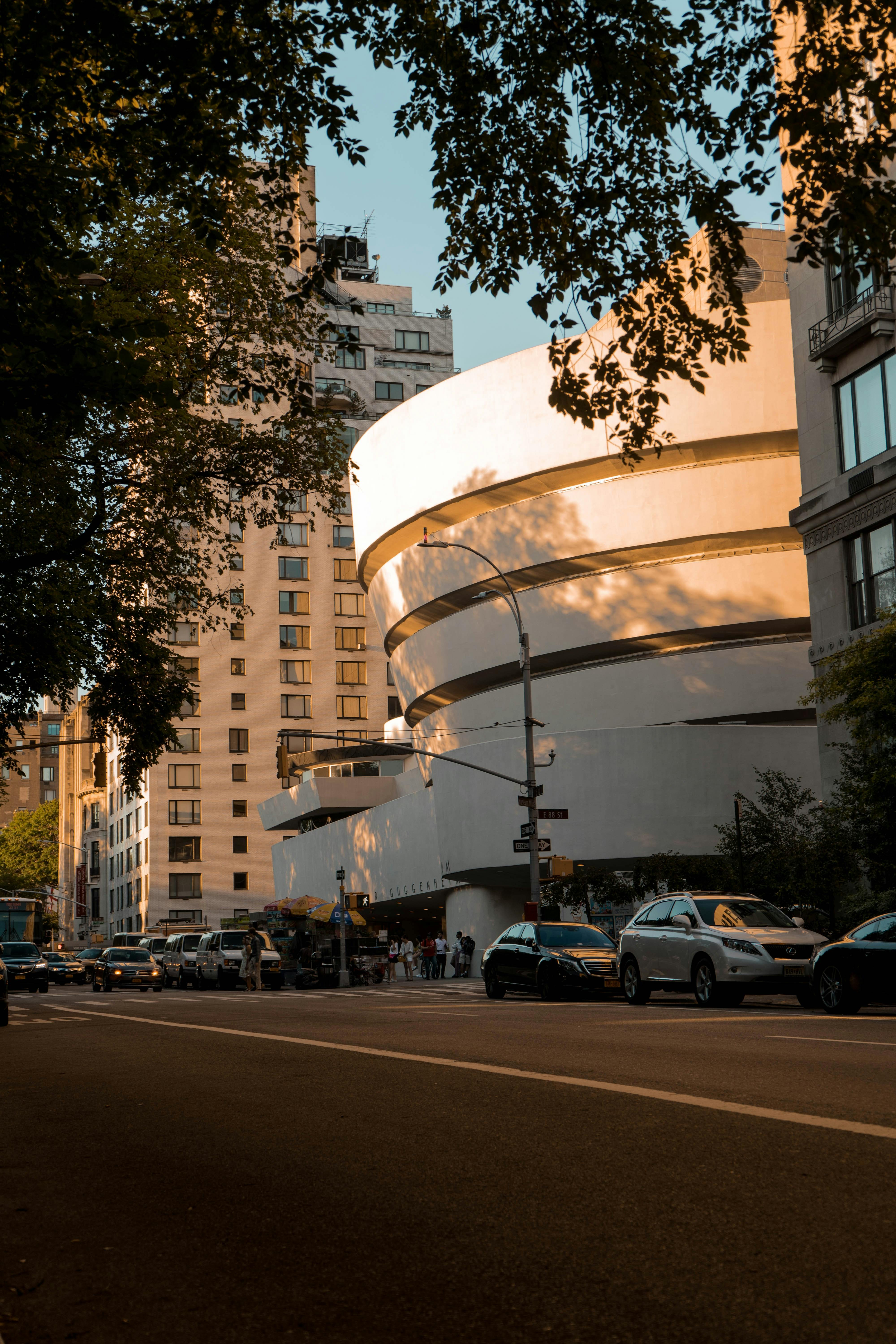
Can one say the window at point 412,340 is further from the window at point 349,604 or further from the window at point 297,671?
the window at point 297,671

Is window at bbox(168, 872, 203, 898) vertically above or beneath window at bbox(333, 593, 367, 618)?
beneath

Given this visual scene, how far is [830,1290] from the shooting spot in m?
3.97

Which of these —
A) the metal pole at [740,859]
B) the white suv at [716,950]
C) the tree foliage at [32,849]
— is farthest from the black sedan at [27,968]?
the tree foliage at [32,849]

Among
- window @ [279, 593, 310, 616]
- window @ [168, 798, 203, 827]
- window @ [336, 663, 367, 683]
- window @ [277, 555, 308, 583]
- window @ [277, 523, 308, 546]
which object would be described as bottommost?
window @ [168, 798, 203, 827]

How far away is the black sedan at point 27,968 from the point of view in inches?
1788

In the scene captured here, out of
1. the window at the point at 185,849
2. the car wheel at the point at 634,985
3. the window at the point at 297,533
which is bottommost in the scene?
the car wheel at the point at 634,985

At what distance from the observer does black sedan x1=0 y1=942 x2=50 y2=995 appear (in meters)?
45.4

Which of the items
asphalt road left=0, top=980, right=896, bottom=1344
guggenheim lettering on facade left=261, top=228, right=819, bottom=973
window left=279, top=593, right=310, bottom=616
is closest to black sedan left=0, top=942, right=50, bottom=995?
guggenheim lettering on facade left=261, top=228, right=819, bottom=973

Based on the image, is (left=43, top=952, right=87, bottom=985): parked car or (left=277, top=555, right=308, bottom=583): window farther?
(left=277, top=555, right=308, bottom=583): window

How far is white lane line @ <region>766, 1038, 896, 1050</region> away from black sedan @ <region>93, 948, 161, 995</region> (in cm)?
3527

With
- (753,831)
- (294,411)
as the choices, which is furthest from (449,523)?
(294,411)

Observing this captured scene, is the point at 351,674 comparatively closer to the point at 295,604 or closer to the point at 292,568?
the point at 295,604

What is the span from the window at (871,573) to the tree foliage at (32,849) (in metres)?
117

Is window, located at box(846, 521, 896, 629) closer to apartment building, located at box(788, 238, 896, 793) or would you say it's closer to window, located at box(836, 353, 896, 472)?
apartment building, located at box(788, 238, 896, 793)
